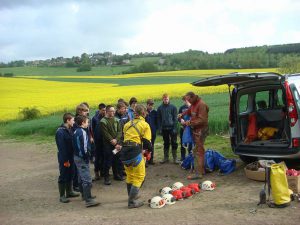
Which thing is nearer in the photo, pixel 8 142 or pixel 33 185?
pixel 33 185

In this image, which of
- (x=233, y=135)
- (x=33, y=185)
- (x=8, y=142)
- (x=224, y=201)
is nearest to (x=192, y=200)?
(x=224, y=201)

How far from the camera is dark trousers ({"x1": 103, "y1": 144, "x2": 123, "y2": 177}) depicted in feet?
32.0

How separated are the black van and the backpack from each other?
5.33 ft

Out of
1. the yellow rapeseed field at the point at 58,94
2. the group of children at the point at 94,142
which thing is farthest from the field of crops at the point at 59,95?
the group of children at the point at 94,142

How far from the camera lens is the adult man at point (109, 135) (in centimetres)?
954

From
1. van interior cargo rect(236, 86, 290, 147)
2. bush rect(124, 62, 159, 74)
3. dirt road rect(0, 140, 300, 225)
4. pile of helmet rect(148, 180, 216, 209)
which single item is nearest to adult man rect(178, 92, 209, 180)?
dirt road rect(0, 140, 300, 225)

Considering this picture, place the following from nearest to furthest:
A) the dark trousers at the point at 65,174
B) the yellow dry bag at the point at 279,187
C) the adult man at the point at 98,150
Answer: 1. the yellow dry bag at the point at 279,187
2. the dark trousers at the point at 65,174
3. the adult man at the point at 98,150

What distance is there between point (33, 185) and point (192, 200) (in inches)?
166

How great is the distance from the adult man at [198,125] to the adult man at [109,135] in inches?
62.6

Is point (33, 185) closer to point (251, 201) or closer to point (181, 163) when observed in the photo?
point (181, 163)

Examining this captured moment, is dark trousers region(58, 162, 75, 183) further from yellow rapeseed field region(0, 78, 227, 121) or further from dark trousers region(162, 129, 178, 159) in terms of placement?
yellow rapeseed field region(0, 78, 227, 121)

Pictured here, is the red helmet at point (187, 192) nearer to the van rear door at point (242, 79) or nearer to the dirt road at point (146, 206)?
the dirt road at point (146, 206)

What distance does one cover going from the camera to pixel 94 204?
7863 mm

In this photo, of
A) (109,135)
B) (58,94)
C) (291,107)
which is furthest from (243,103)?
(58,94)
